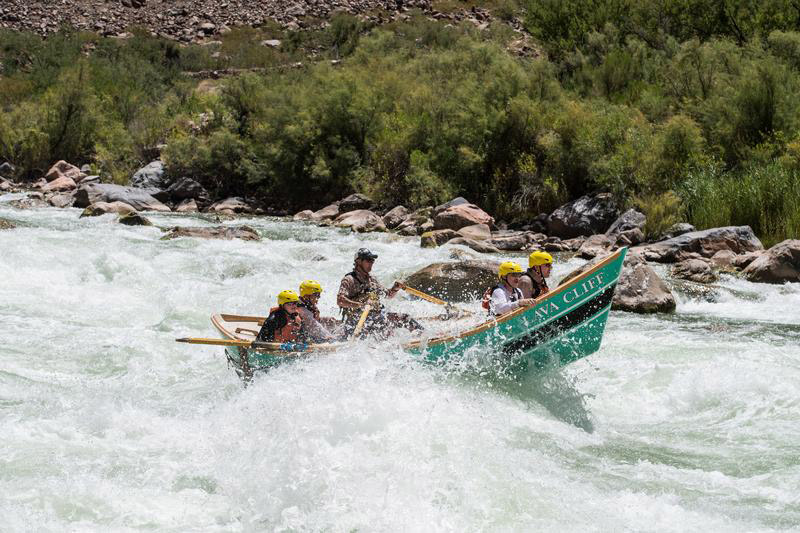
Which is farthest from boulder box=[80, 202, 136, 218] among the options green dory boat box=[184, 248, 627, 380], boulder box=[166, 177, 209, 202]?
green dory boat box=[184, 248, 627, 380]

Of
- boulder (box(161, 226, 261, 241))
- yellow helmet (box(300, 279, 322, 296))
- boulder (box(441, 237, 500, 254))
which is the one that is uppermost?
yellow helmet (box(300, 279, 322, 296))

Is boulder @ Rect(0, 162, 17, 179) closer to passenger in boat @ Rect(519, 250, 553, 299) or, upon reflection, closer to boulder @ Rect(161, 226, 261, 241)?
boulder @ Rect(161, 226, 261, 241)

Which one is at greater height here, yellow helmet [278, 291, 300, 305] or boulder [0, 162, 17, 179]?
yellow helmet [278, 291, 300, 305]

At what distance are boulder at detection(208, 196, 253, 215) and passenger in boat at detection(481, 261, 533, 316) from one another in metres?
18.9

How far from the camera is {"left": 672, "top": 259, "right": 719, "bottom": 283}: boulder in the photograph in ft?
48.0

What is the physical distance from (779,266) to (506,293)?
8.08 m

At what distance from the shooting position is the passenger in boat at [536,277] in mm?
8430

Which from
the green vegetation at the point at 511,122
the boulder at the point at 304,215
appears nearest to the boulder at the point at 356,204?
the green vegetation at the point at 511,122

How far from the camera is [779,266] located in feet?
46.9

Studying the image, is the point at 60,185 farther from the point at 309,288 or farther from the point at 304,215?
the point at 309,288

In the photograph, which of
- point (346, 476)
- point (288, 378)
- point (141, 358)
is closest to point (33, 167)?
point (141, 358)

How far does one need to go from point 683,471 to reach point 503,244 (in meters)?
12.3

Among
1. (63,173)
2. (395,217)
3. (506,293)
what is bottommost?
(63,173)

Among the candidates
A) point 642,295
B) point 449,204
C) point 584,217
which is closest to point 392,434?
point 642,295
